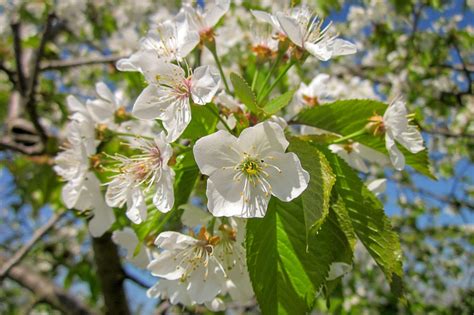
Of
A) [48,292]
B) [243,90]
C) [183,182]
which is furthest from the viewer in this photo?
[48,292]

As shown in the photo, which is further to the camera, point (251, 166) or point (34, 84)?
point (34, 84)

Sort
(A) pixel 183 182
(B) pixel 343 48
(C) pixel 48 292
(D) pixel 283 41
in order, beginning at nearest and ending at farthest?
(A) pixel 183 182 → (B) pixel 343 48 → (D) pixel 283 41 → (C) pixel 48 292

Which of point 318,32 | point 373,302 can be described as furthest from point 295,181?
point 373,302

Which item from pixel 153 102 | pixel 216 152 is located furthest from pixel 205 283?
pixel 153 102

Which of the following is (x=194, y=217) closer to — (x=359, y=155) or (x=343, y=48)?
(x=359, y=155)

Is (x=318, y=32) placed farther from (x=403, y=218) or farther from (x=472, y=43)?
(x=403, y=218)

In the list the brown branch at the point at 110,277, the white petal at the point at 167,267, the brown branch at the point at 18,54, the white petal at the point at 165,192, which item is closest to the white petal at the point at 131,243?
the white petal at the point at 167,267
